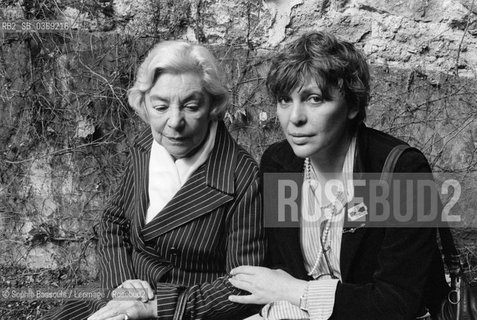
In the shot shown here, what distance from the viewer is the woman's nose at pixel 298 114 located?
8.41 ft

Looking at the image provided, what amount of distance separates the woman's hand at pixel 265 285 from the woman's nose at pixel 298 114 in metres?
0.57

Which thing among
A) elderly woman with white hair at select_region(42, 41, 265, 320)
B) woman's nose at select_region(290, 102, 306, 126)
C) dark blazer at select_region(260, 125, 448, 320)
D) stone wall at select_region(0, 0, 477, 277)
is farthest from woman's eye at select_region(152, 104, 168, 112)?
stone wall at select_region(0, 0, 477, 277)

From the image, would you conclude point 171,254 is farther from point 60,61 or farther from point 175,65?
point 60,61

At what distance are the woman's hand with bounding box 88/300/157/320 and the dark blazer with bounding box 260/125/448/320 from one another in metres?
0.56

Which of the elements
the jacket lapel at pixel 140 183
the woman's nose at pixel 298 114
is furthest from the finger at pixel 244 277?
the woman's nose at pixel 298 114

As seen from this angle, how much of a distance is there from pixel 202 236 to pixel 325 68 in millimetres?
802

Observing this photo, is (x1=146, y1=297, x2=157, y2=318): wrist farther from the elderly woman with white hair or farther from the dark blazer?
the dark blazer

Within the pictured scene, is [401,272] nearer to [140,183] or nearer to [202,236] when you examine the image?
[202,236]

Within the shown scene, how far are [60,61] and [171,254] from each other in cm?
183

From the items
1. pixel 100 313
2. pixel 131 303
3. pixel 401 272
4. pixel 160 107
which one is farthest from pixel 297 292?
pixel 160 107

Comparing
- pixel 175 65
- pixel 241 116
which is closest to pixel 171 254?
pixel 175 65

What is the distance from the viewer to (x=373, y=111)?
161 inches

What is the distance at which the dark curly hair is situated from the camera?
2.54 m

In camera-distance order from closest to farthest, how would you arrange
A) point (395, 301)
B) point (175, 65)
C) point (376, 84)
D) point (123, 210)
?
point (395, 301) → point (175, 65) → point (123, 210) → point (376, 84)
